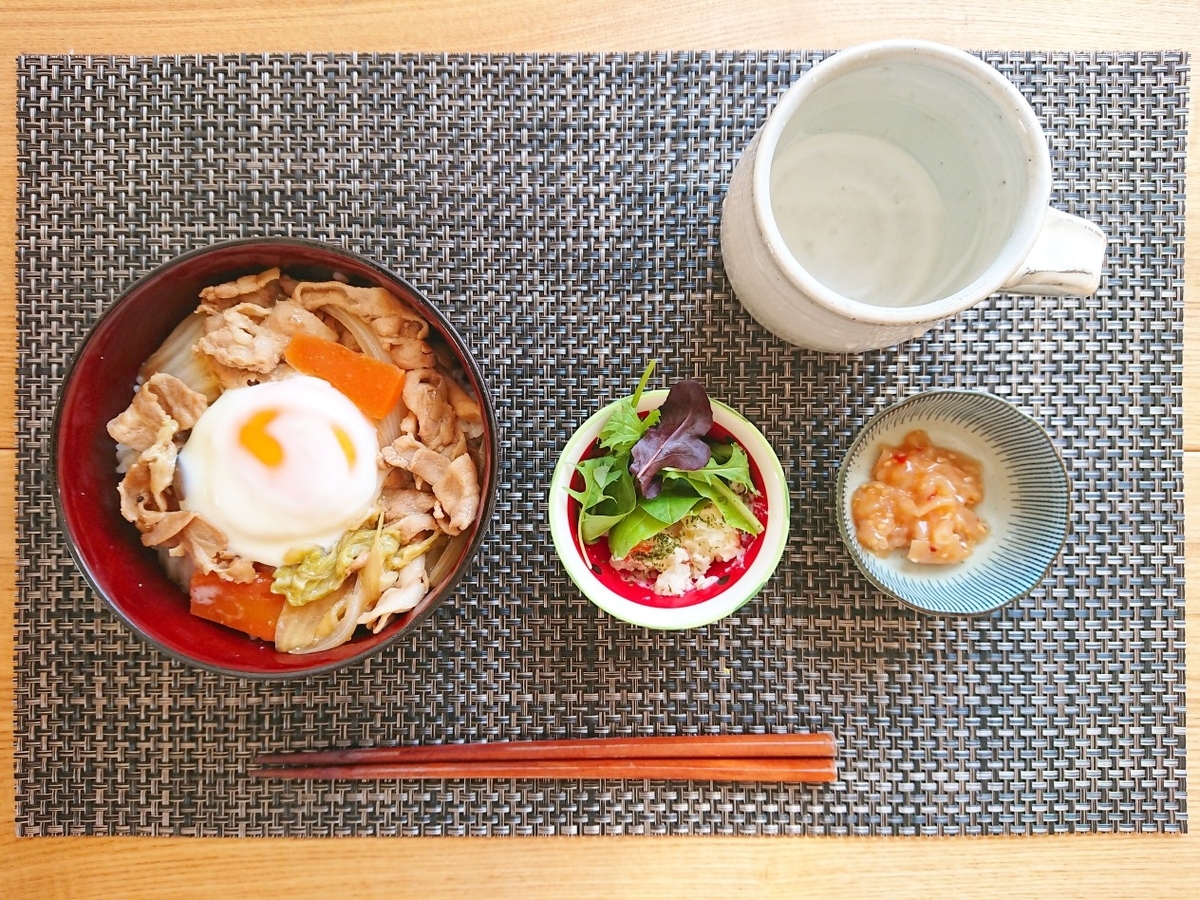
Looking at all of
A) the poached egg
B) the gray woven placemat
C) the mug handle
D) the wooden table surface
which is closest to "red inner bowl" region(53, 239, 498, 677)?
the poached egg

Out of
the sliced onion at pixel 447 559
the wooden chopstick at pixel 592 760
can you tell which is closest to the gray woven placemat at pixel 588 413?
the wooden chopstick at pixel 592 760

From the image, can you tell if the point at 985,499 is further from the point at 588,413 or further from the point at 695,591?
the point at 588,413

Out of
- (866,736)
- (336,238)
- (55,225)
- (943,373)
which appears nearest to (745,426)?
(943,373)

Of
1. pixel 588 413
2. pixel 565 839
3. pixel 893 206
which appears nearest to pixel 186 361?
pixel 588 413

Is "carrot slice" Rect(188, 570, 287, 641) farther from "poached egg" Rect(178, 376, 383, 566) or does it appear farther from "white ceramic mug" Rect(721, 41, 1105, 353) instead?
"white ceramic mug" Rect(721, 41, 1105, 353)

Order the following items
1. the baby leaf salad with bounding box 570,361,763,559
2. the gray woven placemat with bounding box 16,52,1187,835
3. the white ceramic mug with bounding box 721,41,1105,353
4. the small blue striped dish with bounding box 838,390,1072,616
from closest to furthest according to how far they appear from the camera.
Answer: the white ceramic mug with bounding box 721,41,1105,353 < the baby leaf salad with bounding box 570,361,763,559 < the small blue striped dish with bounding box 838,390,1072,616 < the gray woven placemat with bounding box 16,52,1187,835

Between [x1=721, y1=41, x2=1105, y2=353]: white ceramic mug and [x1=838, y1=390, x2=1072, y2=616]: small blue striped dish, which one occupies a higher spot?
[x1=721, y1=41, x2=1105, y2=353]: white ceramic mug

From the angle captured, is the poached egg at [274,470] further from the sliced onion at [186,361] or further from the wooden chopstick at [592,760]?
Result: the wooden chopstick at [592,760]

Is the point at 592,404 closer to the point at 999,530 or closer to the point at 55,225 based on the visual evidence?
the point at 999,530
